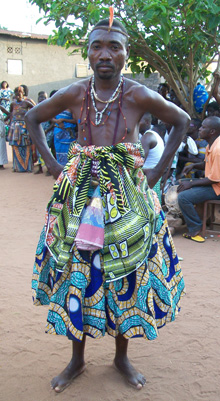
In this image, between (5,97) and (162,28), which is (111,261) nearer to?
(162,28)

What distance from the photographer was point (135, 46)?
19.7ft

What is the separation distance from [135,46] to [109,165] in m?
4.55

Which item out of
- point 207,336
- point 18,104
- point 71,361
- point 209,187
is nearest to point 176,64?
point 209,187

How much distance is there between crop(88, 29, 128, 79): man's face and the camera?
1959 mm

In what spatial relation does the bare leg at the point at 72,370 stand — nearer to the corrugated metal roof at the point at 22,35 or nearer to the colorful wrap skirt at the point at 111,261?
the colorful wrap skirt at the point at 111,261

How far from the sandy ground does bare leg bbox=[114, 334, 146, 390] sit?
4 cm

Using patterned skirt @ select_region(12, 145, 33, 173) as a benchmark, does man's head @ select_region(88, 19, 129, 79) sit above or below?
above

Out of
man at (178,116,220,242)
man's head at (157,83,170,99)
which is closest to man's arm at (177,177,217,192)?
man at (178,116,220,242)

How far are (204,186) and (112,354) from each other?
2998mm

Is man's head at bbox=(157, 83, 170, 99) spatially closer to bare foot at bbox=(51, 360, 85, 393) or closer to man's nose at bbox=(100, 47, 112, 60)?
man's nose at bbox=(100, 47, 112, 60)

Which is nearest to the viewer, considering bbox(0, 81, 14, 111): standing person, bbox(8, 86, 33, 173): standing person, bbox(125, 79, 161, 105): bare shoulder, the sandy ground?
bbox(125, 79, 161, 105): bare shoulder

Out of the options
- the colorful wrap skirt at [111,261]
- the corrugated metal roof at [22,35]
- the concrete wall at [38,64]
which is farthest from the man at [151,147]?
the concrete wall at [38,64]

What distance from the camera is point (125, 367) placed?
91.5 inches

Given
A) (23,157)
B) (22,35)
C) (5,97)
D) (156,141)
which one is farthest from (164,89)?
(22,35)
